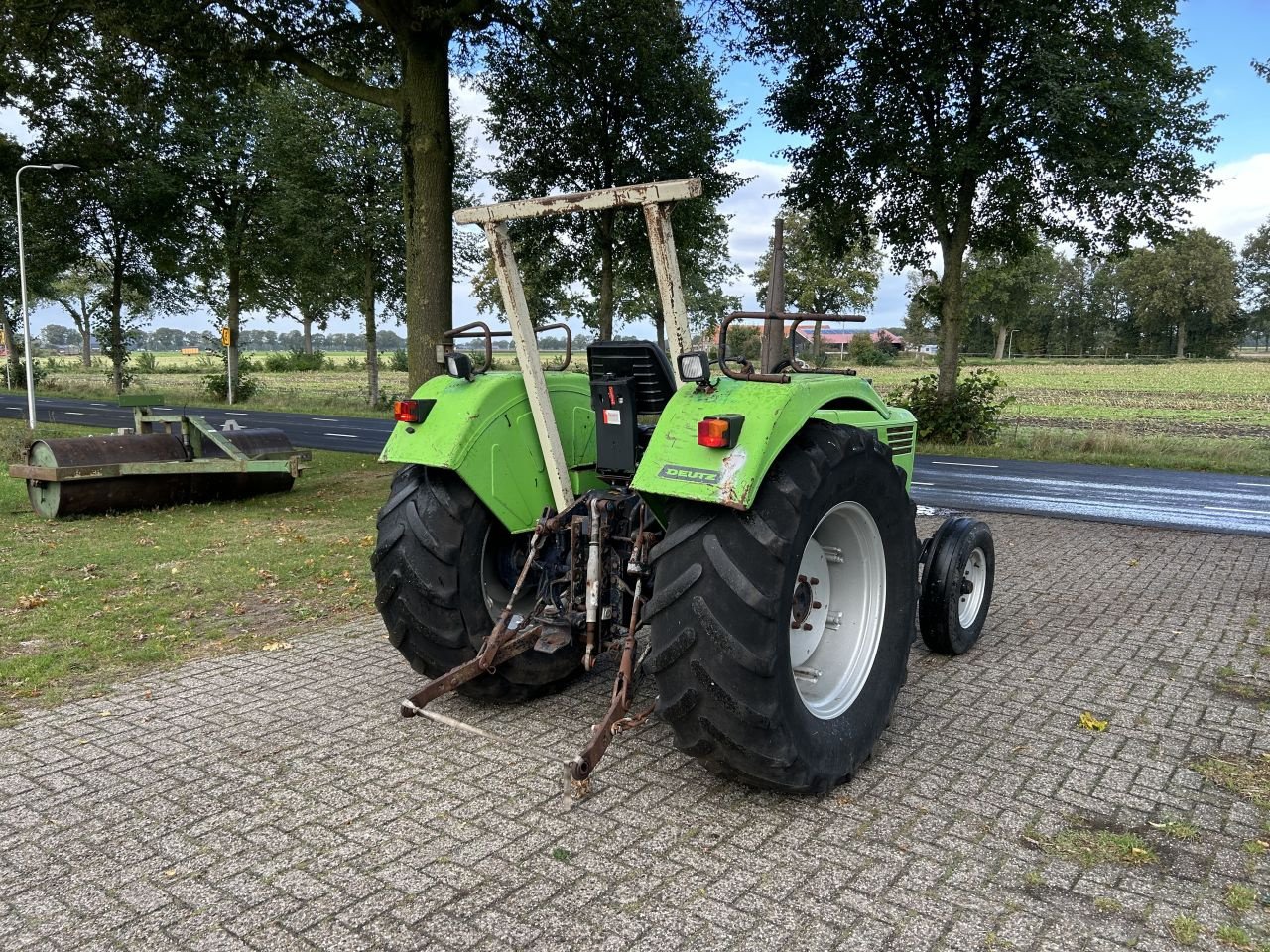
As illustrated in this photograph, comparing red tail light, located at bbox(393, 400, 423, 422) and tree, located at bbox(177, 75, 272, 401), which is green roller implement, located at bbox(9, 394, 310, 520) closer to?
red tail light, located at bbox(393, 400, 423, 422)

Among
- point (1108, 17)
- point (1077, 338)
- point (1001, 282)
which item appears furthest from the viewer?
point (1077, 338)

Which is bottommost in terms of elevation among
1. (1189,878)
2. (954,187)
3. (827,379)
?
(1189,878)

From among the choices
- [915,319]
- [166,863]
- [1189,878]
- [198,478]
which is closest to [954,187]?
[198,478]

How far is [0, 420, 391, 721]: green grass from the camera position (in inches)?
196

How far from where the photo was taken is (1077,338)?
84625 mm

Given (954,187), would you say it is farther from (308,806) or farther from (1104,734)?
(308,806)

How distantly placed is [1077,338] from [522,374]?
91.7 meters

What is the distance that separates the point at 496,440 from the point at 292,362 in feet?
183

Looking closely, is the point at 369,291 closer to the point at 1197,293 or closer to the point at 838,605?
the point at 838,605

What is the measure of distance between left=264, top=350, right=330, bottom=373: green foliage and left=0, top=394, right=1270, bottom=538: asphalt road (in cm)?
3939

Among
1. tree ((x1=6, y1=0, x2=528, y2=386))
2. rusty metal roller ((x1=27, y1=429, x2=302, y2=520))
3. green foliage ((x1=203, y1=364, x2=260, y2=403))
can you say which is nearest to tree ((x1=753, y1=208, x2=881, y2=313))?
tree ((x1=6, y1=0, x2=528, y2=386))

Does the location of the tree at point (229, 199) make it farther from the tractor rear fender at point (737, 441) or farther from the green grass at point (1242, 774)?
the green grass at point (1242, 774)

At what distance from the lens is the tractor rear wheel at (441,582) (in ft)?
12.8

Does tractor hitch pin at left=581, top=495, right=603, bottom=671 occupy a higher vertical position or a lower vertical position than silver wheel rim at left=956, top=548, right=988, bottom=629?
higher
